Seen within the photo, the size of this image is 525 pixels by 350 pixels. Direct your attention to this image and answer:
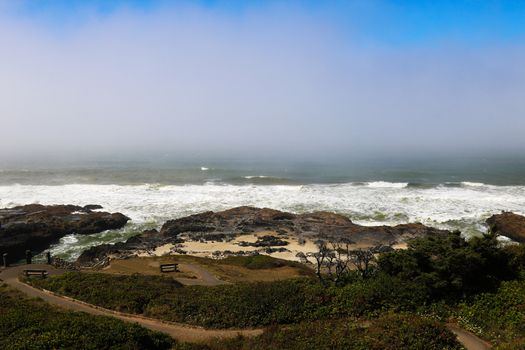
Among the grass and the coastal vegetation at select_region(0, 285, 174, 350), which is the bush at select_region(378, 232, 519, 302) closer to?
the grass

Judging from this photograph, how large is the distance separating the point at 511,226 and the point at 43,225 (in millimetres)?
47999

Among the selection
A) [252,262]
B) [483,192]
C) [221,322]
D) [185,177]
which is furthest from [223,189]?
[221,322]

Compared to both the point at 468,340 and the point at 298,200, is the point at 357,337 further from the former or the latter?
the point at 298,200

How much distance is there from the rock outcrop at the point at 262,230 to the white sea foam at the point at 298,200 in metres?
4.58

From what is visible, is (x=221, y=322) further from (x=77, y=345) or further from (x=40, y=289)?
(x=40, y=289)

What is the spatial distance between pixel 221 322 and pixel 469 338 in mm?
8868

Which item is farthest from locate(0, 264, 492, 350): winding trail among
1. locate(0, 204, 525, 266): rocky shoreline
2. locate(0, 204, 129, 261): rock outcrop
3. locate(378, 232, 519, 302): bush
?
locate(0, 204, 129, 261): rock outcrop

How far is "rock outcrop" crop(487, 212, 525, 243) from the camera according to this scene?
1421 inches

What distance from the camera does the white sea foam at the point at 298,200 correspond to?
43750mm

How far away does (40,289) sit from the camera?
746 inches

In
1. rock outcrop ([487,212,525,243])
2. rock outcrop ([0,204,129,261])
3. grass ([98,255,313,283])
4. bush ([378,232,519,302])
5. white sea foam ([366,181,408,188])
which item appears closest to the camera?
bush ([378,232,519,302])

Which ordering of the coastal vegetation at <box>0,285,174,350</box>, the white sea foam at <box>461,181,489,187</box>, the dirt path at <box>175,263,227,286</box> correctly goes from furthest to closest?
the white sea foam at <box>461,181,489,187</box> < the dirt path at <box>175,263,227,286</box> < the coastal vegetation at <box>0,285,174,350</box>

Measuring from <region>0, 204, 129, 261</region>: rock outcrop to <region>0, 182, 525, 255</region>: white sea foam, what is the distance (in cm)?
165

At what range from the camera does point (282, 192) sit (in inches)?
2446
